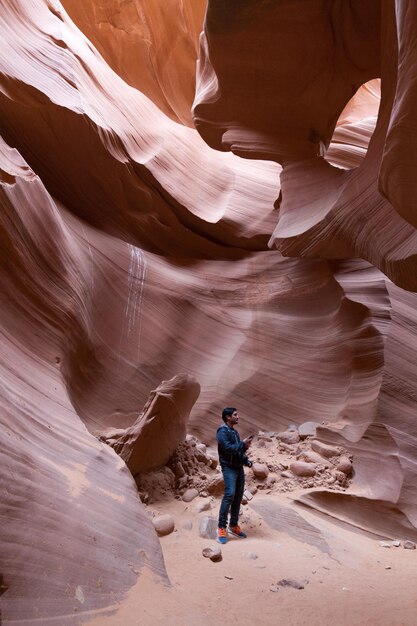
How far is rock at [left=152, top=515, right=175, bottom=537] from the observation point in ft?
14.0

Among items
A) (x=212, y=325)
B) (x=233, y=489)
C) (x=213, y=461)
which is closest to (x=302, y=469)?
(x=213, y=461)

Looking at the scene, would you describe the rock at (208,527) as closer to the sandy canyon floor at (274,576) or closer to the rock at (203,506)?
the sandy canyon floor at (274,576)

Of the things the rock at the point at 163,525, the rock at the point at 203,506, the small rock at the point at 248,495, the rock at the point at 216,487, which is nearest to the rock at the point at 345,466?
the small rock at the point at 248,495

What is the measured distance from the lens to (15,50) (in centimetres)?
650

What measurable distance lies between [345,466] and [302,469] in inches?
19.3

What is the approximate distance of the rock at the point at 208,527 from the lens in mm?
4281

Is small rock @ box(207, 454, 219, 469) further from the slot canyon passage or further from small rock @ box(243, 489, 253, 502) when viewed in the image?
small rock @ box(243, 489, 253, 502)

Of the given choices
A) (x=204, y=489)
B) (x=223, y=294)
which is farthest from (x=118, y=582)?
(x=223, y=294)

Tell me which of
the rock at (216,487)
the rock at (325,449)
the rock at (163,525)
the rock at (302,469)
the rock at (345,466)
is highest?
the rock at (163,525)

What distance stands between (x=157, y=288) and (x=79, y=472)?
374cm

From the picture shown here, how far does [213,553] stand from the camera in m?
3.88

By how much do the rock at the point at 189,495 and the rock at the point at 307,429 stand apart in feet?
5.79

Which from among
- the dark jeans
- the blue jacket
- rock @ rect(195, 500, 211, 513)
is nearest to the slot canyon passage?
rock @ rect(195, 500, 211, 513)

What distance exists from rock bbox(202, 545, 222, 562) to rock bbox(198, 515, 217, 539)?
0.30 m
